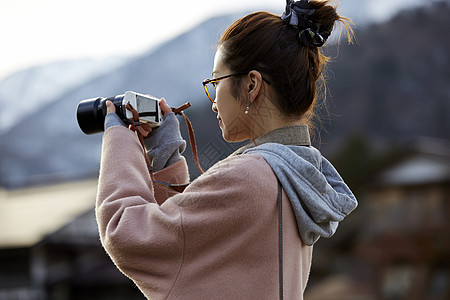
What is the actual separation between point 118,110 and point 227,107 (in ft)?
0.77

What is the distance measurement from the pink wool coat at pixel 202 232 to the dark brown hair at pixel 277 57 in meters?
0.17

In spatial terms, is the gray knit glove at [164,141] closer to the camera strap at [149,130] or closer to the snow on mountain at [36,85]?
the camera strap at [149,130]

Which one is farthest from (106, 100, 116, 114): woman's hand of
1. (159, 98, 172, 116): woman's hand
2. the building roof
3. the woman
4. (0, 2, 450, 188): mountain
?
(0, 2, 450, 188): mountain

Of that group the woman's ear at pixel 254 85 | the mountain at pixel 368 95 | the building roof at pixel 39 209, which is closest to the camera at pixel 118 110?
the woman's ear at pixel 254 85

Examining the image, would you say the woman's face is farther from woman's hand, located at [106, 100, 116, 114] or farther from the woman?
woman's hand, located at [106, 100, 116, 114]

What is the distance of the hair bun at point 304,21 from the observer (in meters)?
1.12

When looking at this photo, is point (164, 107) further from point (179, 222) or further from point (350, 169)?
point (350, 169)

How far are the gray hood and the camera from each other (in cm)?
23

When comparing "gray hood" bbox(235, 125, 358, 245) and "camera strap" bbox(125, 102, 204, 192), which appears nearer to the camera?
"gray hood" bbox(235, 125, 358, 245)

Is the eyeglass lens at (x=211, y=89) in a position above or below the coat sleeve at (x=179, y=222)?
above

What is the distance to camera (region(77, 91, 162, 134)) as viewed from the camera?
1.15 metres

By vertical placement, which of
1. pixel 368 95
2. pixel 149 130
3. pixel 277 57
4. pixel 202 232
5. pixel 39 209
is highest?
pixel 277 57

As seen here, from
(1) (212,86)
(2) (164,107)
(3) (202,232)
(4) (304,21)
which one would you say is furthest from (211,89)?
(3) (202,232)

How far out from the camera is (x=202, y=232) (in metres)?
0.98
